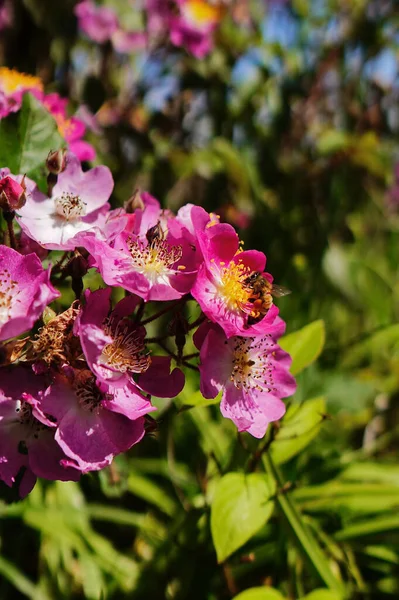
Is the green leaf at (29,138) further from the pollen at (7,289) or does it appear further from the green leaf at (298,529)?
the green leaf at (298,529)

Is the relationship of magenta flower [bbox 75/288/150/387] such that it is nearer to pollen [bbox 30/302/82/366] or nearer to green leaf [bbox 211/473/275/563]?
pollen [bbox 30/302/82/366]

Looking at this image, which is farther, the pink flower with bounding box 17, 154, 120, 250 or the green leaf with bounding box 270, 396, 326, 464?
the green leaf with bounding box 270, 396, 326, 464

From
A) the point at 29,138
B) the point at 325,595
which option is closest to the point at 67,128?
the point at 29,138

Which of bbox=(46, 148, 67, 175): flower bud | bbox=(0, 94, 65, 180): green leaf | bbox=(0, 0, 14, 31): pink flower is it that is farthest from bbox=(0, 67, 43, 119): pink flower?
bbox=(0, 0, 14, 31): pink flower

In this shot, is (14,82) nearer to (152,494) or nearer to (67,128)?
(67,128)

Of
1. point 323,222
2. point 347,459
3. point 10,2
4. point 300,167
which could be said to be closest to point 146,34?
point 10,2

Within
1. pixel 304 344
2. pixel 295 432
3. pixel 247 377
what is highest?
pixel 247 377
